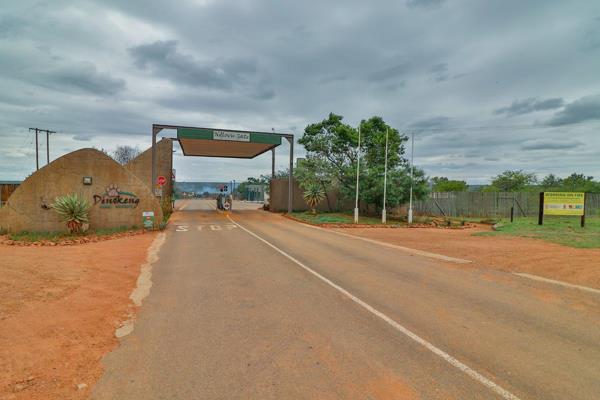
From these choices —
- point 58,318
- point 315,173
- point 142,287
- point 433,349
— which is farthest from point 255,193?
point 433,349

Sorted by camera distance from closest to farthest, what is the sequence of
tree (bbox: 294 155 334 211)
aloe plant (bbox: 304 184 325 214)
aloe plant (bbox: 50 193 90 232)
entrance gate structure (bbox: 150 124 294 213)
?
aloe plant (bbox: 50 193 90 232) → entrance gate structure (bbox: 150 124 294 213) → aloe plant (bbox: 304 184 325 214) → tree (bbox: 294 155 334 211)

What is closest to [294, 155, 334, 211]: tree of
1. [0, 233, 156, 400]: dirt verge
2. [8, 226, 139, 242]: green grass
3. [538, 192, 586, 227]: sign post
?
[538, 192, 586, 227]: sign post

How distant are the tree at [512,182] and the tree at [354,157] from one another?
97.2 feet

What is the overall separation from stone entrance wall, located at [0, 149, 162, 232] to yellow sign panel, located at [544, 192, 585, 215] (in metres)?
23.9

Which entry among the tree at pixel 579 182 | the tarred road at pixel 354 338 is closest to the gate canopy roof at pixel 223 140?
the tarred road at pixel 354 338

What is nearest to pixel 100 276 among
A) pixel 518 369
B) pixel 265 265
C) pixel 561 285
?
pixel 265 265

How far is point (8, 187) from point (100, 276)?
2410cm

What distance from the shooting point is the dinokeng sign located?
17.6 meters

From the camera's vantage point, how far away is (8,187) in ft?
83.7

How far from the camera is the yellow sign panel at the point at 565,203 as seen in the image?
867 inches

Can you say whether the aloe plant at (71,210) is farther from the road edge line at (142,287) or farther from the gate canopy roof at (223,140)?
the gate canopy roof at (223,140)

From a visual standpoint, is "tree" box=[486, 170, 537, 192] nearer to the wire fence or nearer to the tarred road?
the wire fence

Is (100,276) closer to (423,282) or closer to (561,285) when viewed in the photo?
(423,282)

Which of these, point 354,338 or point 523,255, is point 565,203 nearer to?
point 523,255
